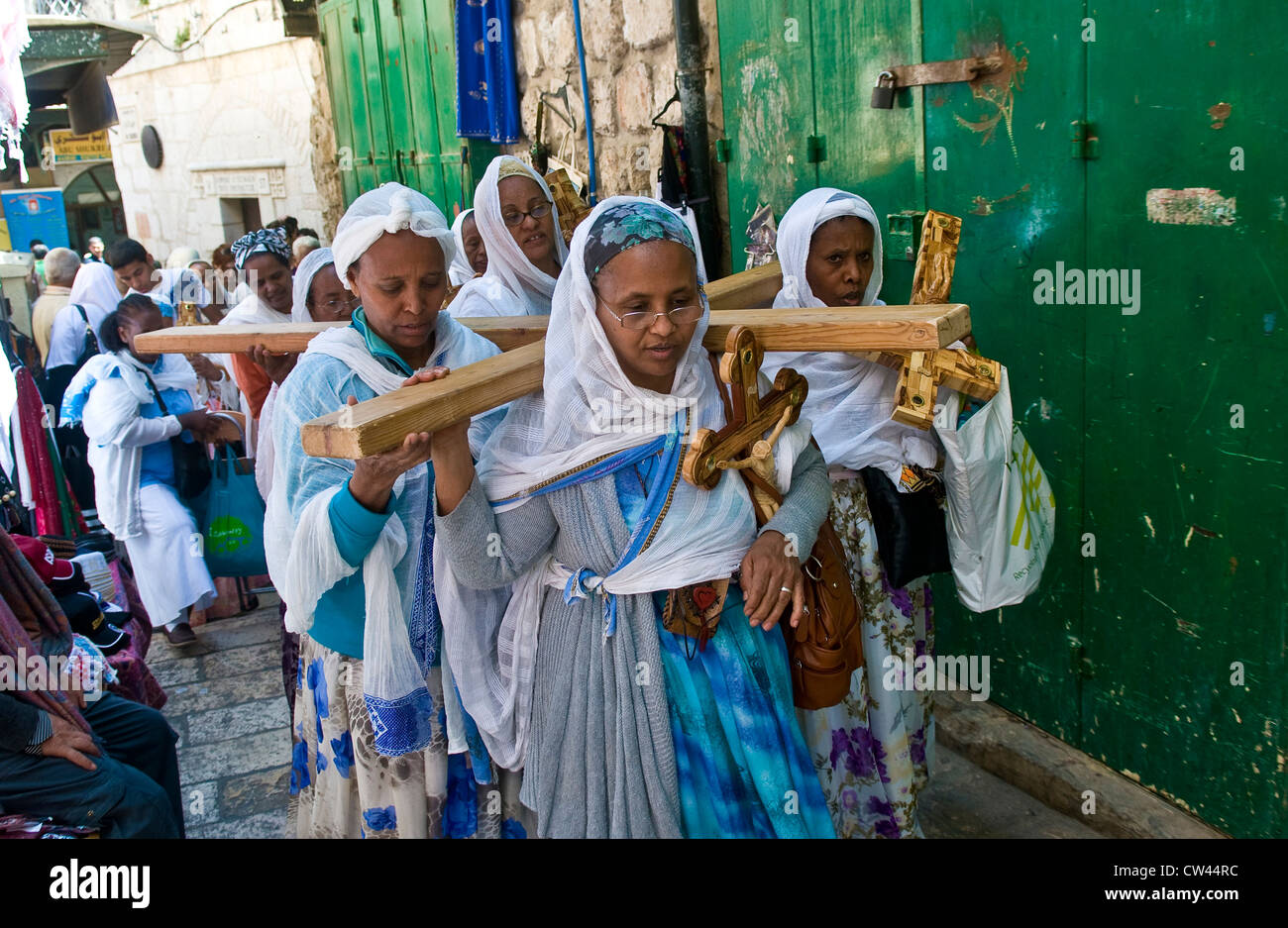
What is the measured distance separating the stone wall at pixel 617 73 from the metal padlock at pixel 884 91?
117 cm

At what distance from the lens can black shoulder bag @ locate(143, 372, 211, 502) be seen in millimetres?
5203

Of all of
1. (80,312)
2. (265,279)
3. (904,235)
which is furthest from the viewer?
(80,312)

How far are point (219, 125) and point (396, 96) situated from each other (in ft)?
19.5

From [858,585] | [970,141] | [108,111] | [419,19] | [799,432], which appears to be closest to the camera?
[799,432]

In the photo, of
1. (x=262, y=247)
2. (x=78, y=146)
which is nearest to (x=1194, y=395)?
(x=262, y=247)

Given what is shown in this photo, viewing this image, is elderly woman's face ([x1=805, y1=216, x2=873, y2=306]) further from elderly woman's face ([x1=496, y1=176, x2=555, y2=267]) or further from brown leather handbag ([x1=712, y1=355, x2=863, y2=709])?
elderly woman's face ([x1=496, y1=176, x2=555, y2=267])

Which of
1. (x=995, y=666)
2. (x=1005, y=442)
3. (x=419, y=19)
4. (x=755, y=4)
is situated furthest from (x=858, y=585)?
(x=419, y=19)

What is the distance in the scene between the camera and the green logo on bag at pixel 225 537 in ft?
16.8

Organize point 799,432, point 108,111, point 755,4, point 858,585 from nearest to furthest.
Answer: point 799,432 → point 858,585 → point 755,4 → point 108,111

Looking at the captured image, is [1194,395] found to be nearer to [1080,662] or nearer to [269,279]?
[1080,662]

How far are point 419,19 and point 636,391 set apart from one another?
6.63 metres

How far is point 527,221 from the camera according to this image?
12.7ft

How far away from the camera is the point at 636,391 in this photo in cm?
220
